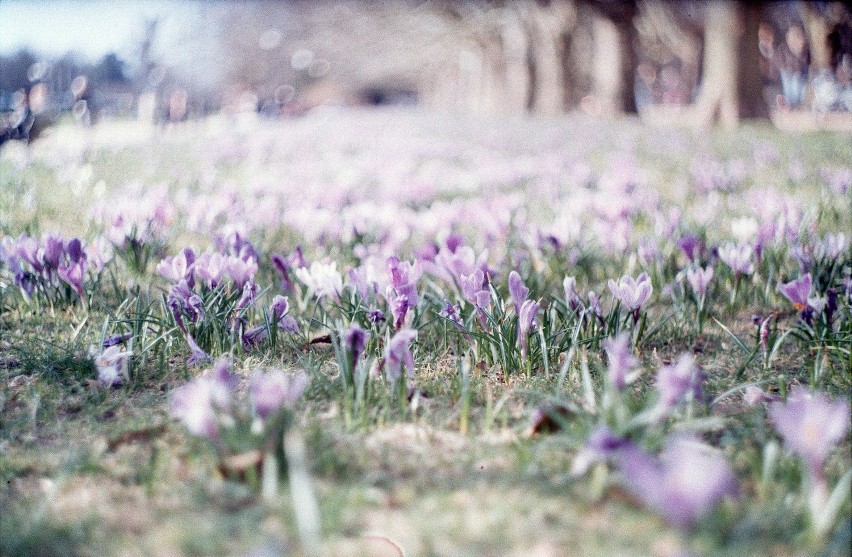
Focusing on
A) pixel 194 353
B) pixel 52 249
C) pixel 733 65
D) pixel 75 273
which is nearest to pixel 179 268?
pixel 194 353

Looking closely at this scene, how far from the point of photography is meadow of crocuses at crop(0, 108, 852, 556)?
1.29m

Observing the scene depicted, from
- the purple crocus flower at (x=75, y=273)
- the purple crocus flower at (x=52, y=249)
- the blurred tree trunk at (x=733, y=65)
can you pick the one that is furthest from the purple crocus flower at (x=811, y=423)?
the blurred tree trunk at (x=733, y=65)

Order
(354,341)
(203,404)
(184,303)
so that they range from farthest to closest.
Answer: (184,303), (354,341), (203,404)

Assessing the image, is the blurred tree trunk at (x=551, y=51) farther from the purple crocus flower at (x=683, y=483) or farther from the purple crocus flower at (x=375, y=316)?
the purple crocus flower at (x=683, y=483)

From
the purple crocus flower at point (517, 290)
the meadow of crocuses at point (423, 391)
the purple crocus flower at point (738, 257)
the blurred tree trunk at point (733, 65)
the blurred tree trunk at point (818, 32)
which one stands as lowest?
the meadow of crocuses at point (423, 391)

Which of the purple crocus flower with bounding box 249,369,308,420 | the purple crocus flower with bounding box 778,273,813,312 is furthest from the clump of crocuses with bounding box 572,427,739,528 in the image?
the purple crocus flower with bounding box 778,273,813,312

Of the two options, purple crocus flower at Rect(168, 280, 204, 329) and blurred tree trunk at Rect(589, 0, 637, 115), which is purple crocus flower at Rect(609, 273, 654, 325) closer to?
purple crocus flower at Rect(168, 280, 204, 329)

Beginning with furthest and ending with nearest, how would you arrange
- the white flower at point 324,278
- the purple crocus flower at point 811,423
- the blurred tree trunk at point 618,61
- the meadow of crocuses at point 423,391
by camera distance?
the blurred tree trunk at point 618,61 → the white flower at point 324,278 → the meadow of crocuses at point 423,391 → the purple crocus flower at point 811,423

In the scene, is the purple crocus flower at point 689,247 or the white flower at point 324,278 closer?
the white flower at point 324,278

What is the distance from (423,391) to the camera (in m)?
2.09

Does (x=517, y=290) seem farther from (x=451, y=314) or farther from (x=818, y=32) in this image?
(x=818, y=32)

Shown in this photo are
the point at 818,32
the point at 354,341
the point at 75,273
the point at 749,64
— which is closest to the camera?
the point at 354,341

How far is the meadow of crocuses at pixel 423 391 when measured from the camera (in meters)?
1.29

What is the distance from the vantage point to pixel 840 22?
1948 centimetres
